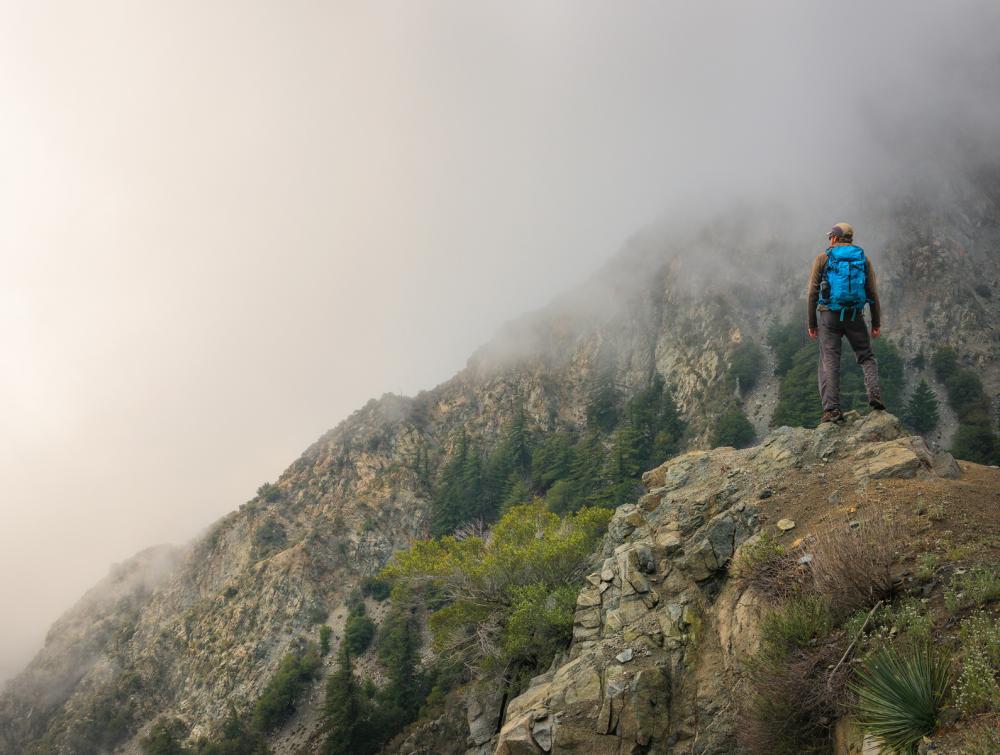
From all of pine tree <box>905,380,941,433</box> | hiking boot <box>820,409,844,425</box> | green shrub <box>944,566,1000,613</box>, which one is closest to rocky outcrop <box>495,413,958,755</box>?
hiking boot <box>820,409,844,425</box>

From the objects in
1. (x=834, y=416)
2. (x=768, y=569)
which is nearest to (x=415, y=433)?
(x=834, y=416)

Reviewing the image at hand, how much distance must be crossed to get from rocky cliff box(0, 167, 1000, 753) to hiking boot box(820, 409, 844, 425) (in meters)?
49.9

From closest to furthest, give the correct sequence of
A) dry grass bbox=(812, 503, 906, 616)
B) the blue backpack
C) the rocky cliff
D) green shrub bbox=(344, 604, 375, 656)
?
dry grass bbox=(812, 503, 906, 616) < the blue backpack < green shrub bbox=(344, 604, 375, 656) < the rocky cliff

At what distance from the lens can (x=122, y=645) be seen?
74312 millimetres

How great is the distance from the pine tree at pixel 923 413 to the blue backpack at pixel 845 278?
1920 inches

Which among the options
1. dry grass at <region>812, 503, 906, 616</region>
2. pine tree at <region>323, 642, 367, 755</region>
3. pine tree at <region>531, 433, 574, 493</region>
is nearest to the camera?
dry grass at <region>812, 503, 906, 616</region>

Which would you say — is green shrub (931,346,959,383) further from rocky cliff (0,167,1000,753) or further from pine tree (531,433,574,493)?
pine tree (531,433,574,493)

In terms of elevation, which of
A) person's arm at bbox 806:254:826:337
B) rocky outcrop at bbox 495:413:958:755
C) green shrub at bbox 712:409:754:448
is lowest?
green shrub at bbox 712:409:754:448

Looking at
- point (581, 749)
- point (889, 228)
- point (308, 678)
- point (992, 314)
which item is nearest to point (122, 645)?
point (308, 678)

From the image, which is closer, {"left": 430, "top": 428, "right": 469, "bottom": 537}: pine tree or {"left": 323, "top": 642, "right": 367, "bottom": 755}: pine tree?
{"left": 323, "top": 642, "right": 367, "bottom": 755}: pine tree

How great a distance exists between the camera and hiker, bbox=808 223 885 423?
9.05 m

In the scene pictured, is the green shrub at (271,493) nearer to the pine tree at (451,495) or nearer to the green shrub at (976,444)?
the pine tree at (451,495)

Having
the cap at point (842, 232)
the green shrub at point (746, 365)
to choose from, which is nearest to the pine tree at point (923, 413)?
the green shrub at point (746, 365)

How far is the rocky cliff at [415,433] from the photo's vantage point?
58031 millimetres
